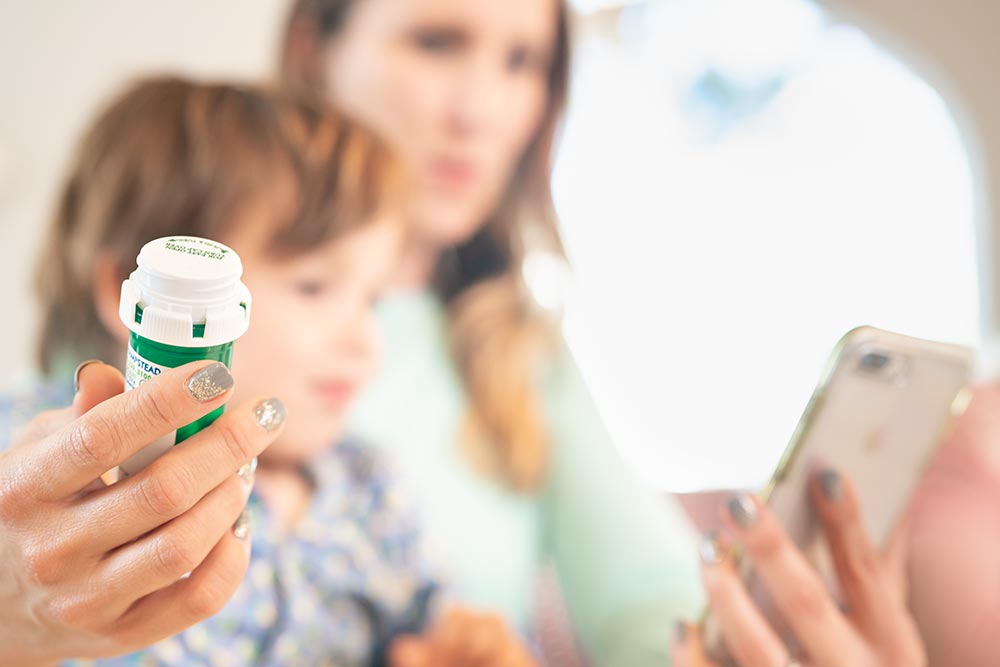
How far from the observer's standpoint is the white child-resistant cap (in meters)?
0.32

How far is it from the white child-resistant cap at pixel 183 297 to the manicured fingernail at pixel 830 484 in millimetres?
368

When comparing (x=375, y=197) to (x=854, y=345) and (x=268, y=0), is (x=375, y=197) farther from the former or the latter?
(x=854, y=345)

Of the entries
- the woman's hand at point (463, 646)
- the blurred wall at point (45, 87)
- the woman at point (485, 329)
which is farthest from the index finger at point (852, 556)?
the blurred wall at point (45, 87)

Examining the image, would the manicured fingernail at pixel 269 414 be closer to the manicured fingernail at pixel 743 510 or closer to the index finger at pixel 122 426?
the index finger at pixel 122 426

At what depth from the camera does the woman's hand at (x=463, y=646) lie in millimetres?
708

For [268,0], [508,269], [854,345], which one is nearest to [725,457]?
[508,269]

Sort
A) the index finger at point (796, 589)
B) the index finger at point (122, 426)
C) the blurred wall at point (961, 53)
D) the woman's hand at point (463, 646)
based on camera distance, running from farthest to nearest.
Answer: the blurred wall at point (961, 53) < the woman's hand at point (463, 646) < the index finger at point (796, 589) < the index finger at point (122, 426)

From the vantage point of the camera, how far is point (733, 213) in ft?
3.24

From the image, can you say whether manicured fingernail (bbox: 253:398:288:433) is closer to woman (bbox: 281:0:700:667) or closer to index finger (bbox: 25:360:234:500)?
index finger (bbox: 25:360:234:500)

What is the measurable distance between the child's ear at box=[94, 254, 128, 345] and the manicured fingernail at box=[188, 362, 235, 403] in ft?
1.09

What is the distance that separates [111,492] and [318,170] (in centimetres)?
40

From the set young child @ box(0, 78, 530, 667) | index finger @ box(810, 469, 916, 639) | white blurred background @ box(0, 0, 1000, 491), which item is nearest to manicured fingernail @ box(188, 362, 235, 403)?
young child @ box(0, 78, 530, 667)

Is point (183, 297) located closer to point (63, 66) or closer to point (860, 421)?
point (860, 421)

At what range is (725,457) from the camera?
0.94 metres
